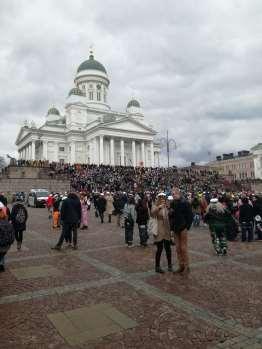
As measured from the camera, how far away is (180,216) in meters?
8.07

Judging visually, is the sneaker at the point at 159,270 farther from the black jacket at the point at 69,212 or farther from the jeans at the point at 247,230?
the jeans at the point at 247,230

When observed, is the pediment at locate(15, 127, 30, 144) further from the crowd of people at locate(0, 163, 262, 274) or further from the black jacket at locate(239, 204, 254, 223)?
the black jacket at locate(239, 204, 254, 223)

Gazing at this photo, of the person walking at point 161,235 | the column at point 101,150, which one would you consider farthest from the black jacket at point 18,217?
the column at point 101,150

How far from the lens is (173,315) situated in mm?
5426

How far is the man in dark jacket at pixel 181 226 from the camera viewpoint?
8.02m

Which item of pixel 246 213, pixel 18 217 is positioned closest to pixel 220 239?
pixel 246 213

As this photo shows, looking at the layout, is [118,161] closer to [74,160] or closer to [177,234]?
[74,160]

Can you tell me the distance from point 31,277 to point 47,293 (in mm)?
1326

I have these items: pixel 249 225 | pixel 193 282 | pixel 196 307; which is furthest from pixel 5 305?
pixel 249 225

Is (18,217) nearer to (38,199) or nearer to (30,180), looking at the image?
(38,199)

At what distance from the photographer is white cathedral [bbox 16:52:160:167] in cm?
7656

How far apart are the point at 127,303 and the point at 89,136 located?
7428 cm

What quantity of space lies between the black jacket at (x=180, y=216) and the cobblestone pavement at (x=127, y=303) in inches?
44.2

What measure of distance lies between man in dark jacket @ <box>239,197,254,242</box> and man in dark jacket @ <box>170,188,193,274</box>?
221 inches
